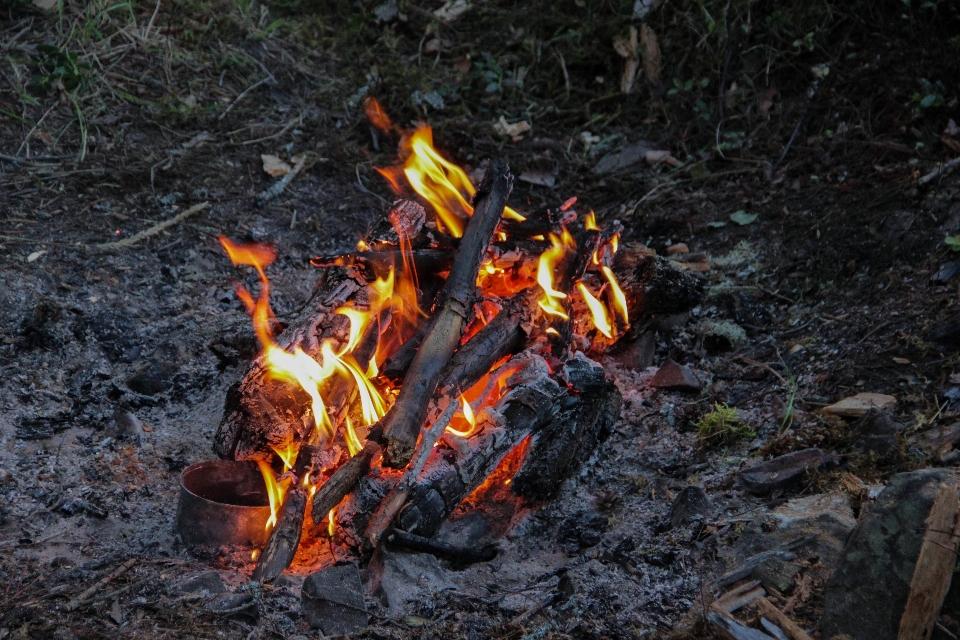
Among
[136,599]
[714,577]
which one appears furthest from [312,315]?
[714,577]

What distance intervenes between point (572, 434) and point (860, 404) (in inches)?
48.2

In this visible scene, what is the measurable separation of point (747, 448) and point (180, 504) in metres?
2.31

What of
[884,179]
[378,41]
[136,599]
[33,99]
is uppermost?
[378,41]

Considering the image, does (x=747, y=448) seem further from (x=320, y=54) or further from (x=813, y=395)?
(x=320, y=54)

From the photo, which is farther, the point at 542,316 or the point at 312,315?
the point at 542,316

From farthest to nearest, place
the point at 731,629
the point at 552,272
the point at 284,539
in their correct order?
the point at 552,272 < the point at 284,539 < the point at 731,629

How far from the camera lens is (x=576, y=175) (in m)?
5.86

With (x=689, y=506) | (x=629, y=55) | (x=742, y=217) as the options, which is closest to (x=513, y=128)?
(x=629, y=55)

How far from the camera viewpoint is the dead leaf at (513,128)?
6.07 meters

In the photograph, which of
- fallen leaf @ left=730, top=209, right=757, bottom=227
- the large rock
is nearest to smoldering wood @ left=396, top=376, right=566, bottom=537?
the large rock

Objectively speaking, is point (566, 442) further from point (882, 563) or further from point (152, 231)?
point (152, 231)

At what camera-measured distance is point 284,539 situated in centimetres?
267

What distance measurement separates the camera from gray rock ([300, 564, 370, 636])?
244cm

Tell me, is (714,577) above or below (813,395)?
below
